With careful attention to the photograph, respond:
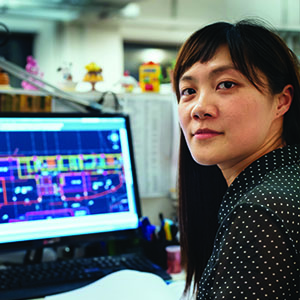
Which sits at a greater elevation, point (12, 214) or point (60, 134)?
point (60, 134)

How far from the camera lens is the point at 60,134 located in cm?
122

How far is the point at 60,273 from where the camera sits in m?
1.11

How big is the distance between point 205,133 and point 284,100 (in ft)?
0.52

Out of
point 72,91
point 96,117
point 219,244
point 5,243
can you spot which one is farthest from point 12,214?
point 219,244

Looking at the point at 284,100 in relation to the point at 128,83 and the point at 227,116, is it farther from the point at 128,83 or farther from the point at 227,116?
the point at 128,83

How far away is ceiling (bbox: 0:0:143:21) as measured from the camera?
13.6 ft

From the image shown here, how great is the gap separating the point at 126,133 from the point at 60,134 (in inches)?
7.4

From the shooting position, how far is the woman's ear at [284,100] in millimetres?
803

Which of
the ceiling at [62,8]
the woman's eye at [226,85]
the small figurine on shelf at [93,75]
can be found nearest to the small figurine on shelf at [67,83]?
the small figurine on shelf at [93,75]

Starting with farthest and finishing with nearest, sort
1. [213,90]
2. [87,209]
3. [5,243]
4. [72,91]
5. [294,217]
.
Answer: [72,91], [87,209], [5,243], [213,90], [294,217]

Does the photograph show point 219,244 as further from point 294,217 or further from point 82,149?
point 82,149

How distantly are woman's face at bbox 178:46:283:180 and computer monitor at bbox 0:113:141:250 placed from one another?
470 mm

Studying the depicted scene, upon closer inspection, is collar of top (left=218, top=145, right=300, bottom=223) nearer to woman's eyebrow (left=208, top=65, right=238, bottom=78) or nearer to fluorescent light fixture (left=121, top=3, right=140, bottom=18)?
woman's eyebrow (left=208, top=65, right=238, bottom=78)

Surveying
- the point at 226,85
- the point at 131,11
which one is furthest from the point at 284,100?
the point at 131,11
